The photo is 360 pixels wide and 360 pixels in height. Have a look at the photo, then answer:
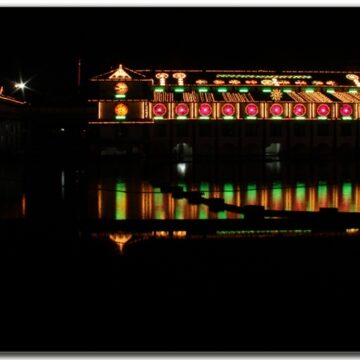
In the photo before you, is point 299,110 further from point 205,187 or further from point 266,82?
point 205,187

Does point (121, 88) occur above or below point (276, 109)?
above

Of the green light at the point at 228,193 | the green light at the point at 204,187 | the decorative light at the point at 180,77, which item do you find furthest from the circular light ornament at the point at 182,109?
the green light at the point at 228,193

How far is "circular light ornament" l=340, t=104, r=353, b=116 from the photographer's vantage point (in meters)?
28.6

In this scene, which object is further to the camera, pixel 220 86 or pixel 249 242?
pixel 220 86

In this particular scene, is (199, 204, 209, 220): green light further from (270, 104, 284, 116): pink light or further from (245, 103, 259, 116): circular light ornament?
(270, 104, 284, 116): pink light

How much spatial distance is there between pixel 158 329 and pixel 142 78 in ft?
78.0

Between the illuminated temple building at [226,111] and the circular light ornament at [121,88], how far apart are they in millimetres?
43

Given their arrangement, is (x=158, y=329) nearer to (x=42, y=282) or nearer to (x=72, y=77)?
(x=42, y=282)

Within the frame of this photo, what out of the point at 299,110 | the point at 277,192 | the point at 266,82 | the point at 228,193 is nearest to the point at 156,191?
the point at 228,193

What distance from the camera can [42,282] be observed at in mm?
5602

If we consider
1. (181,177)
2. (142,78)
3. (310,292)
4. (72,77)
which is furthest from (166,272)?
(72,77)

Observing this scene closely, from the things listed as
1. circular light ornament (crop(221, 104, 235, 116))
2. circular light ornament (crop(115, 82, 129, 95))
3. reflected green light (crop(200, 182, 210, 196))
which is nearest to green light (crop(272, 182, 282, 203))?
reflected green light (crop(200, 182, 210, 196))

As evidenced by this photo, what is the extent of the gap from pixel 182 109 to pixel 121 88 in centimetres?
277

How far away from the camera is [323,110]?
28438 mm
